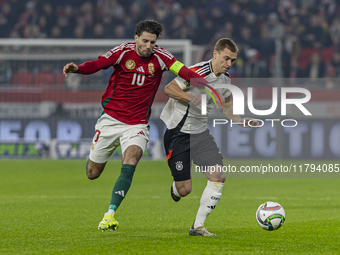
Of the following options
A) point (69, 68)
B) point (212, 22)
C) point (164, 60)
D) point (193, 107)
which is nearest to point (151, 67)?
point (164, 60)

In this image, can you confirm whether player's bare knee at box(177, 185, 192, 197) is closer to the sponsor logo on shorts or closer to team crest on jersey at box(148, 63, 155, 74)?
the sponsor logo on shorts

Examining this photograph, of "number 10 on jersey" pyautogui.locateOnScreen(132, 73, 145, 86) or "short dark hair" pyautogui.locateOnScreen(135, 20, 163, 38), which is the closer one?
"short dark hair" pyautogui.locateOnScreen(135, 20, 163, 38)

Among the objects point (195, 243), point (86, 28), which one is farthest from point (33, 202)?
point (86, 28)

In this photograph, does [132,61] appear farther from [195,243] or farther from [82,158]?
[82,158]

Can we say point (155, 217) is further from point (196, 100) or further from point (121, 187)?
point (196, 100)

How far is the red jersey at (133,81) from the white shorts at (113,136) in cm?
6

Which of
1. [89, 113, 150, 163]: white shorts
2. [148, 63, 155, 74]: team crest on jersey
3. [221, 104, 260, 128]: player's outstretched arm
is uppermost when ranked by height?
[148, 63, 155, 74]: team crest on jersey

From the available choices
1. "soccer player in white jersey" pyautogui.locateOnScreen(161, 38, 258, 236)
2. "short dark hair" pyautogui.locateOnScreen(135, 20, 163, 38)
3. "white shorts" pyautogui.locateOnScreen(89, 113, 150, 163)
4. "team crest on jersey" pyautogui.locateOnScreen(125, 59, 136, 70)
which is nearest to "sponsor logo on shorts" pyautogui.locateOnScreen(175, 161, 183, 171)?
"soccer player in white jersey" pyautogui.locateOnScreen(161, 38, 258, 236)

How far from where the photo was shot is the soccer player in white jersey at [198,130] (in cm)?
550

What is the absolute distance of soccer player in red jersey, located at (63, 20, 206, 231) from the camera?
5648 mm

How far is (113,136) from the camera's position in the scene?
594cm

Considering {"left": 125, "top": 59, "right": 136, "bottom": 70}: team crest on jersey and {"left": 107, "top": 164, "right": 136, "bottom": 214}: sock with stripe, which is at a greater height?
{"left": 125, "top": 59, "right": 136, "bottom": 70}: team crest on jersey

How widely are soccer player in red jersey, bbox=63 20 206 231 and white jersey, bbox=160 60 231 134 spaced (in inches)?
4.1

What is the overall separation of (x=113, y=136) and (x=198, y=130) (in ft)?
2.91
